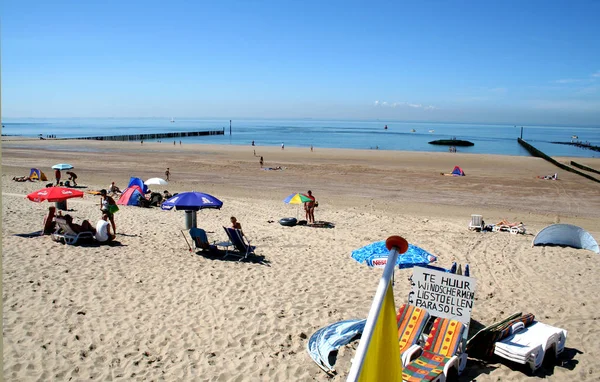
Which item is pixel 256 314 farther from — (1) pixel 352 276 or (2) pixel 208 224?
(2) pixel 208 224

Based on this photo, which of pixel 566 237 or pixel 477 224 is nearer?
pixel 566 237

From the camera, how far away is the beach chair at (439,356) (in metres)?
5.57

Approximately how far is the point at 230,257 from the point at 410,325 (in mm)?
5208

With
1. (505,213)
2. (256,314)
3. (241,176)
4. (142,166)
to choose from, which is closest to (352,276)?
(256,314)

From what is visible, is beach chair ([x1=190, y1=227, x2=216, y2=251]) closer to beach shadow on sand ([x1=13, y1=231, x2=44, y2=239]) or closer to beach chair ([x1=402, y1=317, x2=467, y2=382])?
beach shadow on sand ([x1=13, y1=231, x2=44, y2=239])

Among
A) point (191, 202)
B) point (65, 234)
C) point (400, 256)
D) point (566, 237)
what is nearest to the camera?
point (400, 256)

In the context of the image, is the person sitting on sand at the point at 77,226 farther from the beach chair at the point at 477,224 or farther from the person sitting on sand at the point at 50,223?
the beach chair at the point at 477,224

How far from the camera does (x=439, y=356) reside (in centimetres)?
599

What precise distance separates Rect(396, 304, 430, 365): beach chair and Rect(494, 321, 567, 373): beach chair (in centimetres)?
103

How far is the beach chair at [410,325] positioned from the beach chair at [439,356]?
164 millimetres

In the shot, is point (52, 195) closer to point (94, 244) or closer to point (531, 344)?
point (94, 244)

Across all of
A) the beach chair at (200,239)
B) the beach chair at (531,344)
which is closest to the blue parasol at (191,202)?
the beach chair at (200,239)

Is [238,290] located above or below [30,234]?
below

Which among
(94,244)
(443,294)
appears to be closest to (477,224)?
(443,294)
